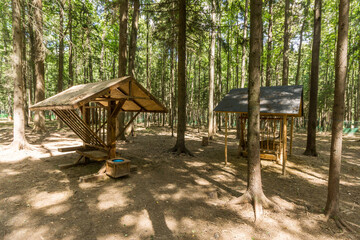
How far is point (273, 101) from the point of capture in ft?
26.0

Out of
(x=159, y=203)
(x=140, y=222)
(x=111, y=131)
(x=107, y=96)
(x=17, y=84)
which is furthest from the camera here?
(x=17, y=84)

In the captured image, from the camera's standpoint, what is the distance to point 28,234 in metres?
3.41

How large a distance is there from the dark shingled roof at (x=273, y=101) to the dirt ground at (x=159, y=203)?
9.06ft

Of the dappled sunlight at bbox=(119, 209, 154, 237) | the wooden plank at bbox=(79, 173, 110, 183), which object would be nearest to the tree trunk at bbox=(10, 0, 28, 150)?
the wooden plank at bbox=(79, 173, 110, 183)

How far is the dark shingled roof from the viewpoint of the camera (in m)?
7.21

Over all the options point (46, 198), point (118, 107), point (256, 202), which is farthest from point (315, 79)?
point (46, 198)

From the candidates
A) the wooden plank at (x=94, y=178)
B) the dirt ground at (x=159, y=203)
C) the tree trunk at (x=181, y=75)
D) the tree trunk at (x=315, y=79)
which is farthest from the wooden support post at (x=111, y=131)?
the tree trunk at (x=315, y=79)

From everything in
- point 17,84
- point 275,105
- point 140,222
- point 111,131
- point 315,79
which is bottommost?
point 140,222

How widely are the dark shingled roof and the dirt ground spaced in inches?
109

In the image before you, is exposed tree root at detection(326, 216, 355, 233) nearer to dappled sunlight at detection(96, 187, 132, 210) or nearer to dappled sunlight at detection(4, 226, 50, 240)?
dappled sunlight at detection(96, 187, 132, 210)

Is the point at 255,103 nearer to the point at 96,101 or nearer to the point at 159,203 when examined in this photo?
the point at 159,203

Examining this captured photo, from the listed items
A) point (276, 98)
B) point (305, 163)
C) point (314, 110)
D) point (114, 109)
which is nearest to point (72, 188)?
point (114, 109)

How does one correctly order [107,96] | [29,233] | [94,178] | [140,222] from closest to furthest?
[29,233]
[140,222]
[94,178]
[107,96]

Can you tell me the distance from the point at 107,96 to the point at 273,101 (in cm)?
730
